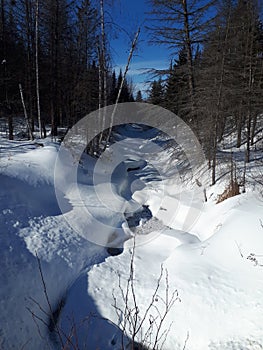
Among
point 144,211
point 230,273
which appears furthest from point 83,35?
point 230,273

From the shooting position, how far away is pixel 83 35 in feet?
38.5

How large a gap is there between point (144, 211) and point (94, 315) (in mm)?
3751

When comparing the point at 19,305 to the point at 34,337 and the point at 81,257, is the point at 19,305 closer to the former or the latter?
the point at 34,337

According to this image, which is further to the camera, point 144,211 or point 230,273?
point 144,211

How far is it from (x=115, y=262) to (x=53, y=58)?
1157 centimetres

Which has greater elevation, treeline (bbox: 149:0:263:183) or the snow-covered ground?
treeline (bbox: 149:0:263:183)

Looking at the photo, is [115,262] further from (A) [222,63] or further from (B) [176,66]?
(B) [176,66]

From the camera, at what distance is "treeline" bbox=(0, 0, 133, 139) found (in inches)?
408

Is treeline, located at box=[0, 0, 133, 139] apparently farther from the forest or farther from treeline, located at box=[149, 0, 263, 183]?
treeline, located at box=[149, 0, 263, 183]

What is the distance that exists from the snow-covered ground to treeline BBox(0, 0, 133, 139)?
17.8 feet

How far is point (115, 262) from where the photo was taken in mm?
4453

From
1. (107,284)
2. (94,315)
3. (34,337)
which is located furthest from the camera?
(107,284)

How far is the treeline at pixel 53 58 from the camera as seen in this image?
34.0ft

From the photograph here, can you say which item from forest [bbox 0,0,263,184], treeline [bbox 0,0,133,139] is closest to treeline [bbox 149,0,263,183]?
forest [bbox 0,0,263,184]
